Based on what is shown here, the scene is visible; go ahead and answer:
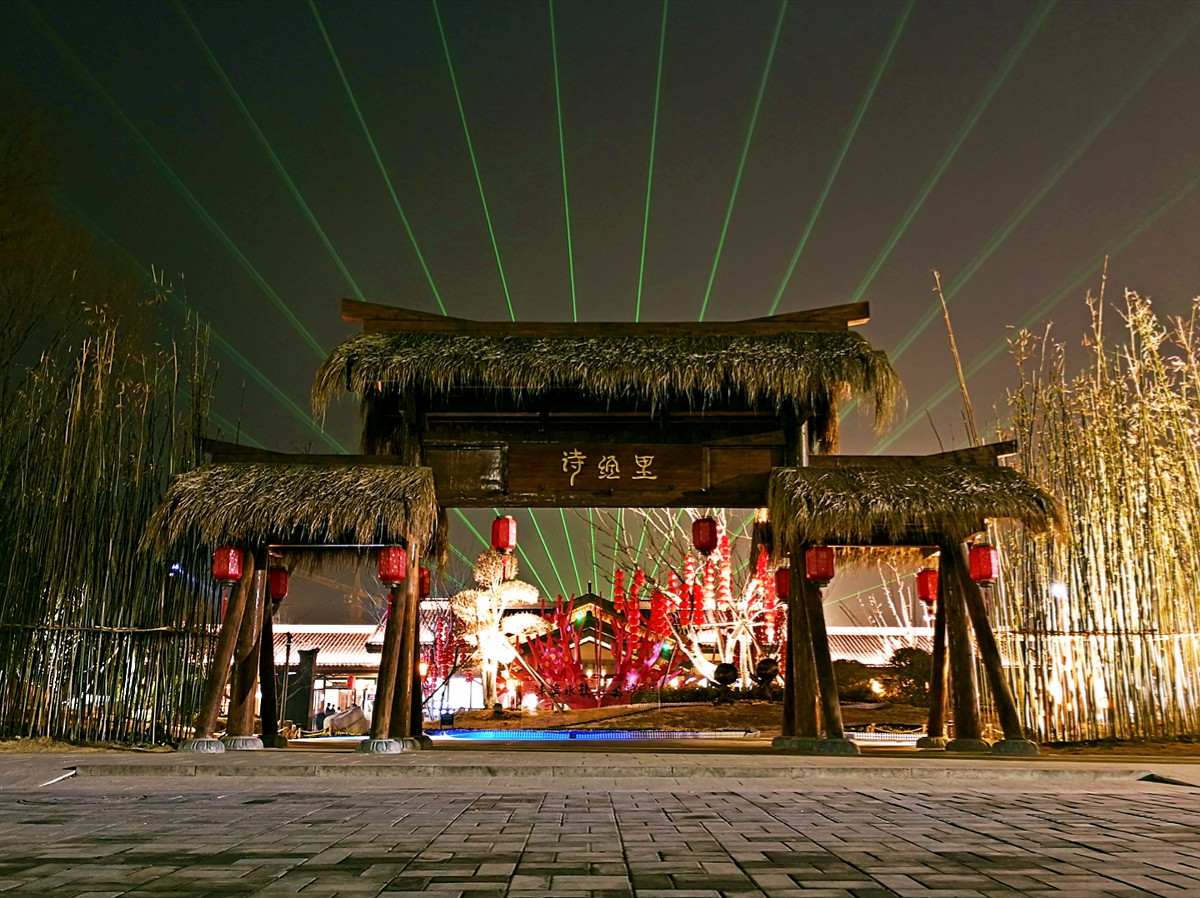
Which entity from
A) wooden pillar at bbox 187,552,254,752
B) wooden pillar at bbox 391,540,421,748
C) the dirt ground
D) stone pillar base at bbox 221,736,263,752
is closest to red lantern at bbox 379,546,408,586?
wooden pillar at bbox 391,540,421,748

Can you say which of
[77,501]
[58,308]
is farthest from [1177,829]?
[58,308]

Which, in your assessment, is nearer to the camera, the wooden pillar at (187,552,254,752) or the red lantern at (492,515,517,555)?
the wooden pillar at (187,552,254,752)

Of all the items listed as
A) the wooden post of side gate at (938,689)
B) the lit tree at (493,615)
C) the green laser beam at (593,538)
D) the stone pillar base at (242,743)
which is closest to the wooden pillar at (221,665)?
the stone pillar base at (242,743)

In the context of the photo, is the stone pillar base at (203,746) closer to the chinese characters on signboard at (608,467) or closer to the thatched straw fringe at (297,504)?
the thatched straw fringe at (297,504)

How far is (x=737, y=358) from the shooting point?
30.7 ft

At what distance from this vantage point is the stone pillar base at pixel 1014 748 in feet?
29.1

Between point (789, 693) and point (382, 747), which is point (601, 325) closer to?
point (789, 693)

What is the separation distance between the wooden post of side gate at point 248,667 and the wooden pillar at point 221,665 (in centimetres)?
17

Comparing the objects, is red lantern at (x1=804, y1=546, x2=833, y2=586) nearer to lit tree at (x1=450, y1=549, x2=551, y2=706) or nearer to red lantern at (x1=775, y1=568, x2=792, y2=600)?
red lantern at (x1=775, y1=568, x2=792, y2=600)

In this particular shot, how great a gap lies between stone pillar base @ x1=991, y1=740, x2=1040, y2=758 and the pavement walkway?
5.60 feet

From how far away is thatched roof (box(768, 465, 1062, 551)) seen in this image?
900cm

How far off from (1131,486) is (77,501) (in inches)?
434

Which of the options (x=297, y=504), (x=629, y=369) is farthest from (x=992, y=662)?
(x=297, y=504)

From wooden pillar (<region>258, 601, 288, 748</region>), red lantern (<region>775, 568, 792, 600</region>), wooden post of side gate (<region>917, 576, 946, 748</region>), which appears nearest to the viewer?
wooden pillar (<region>258, 601, 288, 748</region>)
